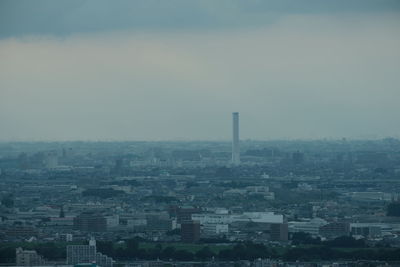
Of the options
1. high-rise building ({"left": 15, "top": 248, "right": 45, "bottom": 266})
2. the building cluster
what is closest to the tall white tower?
the building cluster

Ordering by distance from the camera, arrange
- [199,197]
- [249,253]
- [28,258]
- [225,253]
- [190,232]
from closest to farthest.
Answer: [28,258] < [249,253] < [225,253] < [190,232] < [199,197]

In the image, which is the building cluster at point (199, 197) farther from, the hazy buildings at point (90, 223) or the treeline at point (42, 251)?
the treeline at point (42, 251)

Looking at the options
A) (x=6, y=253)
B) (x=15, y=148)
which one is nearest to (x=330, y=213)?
(x=6, y=253)

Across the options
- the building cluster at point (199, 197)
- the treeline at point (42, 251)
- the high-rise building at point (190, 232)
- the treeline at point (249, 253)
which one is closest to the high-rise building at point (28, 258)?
the building cluster at point (199, 197)

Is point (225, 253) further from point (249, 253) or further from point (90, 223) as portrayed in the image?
point (90, 223)

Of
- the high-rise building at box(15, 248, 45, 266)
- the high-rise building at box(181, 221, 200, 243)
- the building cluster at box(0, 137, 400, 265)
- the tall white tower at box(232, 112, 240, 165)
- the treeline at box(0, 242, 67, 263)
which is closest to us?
the high-rise building at box(15, 248, 45, 266)

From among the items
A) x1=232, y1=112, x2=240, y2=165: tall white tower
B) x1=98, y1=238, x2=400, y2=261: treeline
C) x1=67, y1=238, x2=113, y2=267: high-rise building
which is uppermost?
x1=232, y1=112, x2=240, y2=165: tall white tower

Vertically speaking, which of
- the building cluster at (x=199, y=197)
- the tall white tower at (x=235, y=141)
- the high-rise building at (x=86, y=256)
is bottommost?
the high-rise building at (x=86, y=256)

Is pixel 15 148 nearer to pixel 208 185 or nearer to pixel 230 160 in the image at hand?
pixel 230 160

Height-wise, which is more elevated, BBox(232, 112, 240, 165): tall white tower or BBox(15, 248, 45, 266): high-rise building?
BBox(232, 112, 240, 165): tall white tower

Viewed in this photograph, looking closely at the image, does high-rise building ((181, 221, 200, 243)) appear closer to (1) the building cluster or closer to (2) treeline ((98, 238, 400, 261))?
(1) the building cluster

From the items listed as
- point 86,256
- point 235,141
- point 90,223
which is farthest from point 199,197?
point 235,141
